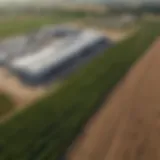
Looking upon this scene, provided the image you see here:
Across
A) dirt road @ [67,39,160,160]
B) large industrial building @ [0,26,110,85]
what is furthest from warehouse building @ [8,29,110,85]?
dirt road @ [67,39,160,160]

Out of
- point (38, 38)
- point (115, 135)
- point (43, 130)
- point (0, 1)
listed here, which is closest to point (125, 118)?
point (115, 135)

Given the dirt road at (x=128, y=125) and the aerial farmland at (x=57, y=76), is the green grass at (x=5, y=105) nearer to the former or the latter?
the aerial farmland at (x=57, y=76)

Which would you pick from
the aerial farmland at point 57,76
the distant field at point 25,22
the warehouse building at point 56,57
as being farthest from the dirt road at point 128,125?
the distant field at point 25,22

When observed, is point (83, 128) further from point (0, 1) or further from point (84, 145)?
point (0, 1)

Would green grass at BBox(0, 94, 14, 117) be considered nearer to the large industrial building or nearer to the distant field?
the large industrial building

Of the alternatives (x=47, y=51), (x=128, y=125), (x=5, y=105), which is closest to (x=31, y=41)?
(x=47, y=51)

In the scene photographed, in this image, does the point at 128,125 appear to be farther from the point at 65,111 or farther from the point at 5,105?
the point at 5,105
